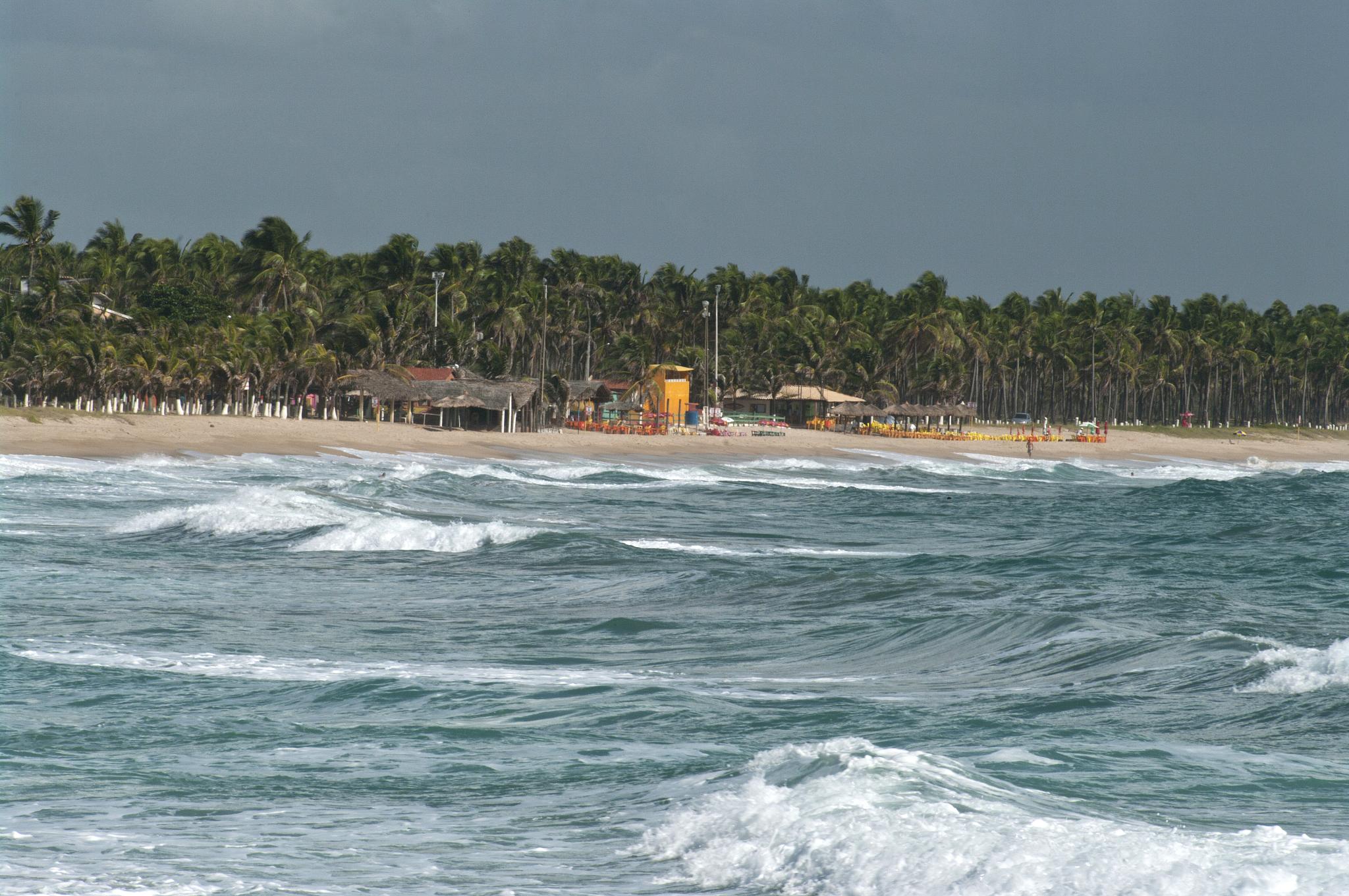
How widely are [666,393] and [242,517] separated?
177ft

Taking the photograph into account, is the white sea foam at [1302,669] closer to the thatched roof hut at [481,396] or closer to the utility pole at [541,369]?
the thatched roof hut at [481,396]

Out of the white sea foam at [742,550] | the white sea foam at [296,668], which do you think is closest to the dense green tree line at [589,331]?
the white sea foam at [742,550]

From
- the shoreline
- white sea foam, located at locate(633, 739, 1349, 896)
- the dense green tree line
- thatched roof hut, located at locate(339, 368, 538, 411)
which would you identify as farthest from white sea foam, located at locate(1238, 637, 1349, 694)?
thatched roof hut, located at locate(339, 368, 538, 411)

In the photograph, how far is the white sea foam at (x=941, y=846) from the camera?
6176 millimetres

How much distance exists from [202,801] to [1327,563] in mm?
18441

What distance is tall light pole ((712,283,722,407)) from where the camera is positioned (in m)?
86.4

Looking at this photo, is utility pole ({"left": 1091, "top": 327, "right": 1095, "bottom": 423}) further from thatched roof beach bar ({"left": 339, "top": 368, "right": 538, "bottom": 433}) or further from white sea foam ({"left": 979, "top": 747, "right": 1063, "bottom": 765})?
white sea foam ({"left": 979, "top": 747, "right": 1063, "bottom": 765})

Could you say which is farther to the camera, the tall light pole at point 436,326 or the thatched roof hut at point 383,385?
the tall light pole at point 436,326

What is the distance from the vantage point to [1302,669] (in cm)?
1150

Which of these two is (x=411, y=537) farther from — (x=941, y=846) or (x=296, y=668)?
(x=941, y=846)

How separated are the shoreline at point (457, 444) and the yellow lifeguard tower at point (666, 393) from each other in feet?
20.3

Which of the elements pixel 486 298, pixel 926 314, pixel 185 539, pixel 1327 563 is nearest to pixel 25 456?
pixel 185 539

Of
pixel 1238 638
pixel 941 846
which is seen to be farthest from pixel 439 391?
pixel 941 846

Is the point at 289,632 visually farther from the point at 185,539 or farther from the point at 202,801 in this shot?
the point at 185,539
